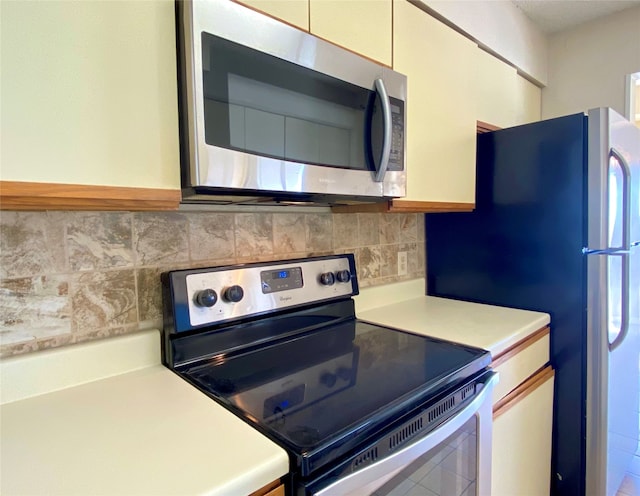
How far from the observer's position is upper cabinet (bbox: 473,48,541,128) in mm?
1762

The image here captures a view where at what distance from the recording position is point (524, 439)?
1.31 metres

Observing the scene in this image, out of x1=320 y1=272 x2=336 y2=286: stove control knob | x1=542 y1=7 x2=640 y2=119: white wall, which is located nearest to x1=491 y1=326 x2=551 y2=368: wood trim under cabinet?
x1=320 y1=272 x2=336 y2=286: stove control knob

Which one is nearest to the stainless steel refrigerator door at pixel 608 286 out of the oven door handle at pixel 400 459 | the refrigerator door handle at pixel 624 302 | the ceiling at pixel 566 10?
the refrigerator door handle at pixel 624 302

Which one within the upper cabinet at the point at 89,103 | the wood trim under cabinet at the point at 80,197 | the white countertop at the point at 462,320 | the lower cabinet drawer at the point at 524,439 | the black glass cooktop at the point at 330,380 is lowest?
the lower cabinet drawer at the point at 524,439

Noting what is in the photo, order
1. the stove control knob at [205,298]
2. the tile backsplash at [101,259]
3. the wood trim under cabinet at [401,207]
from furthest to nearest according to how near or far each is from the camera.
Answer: the wood trim under cabinet at [401,207]
the stove control knob at [205,298]
the tile backsplash at [101,259]

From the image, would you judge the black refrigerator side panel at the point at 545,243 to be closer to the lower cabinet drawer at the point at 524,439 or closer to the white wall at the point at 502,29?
the lower cabinet drawer at the point at 524,439

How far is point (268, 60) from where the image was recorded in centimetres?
87

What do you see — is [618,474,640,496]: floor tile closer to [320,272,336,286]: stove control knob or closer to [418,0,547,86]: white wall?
[320,272,336,286]: stove control knob

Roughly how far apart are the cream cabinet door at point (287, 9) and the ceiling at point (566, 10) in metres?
1.58

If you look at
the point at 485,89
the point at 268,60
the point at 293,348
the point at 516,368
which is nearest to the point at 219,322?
the point at 293,348

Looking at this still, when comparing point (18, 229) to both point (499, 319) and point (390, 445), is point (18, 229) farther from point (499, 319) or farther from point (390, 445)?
point (499, 319)

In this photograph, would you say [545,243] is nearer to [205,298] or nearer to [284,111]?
[284,111]

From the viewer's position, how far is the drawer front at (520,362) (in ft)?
3.94

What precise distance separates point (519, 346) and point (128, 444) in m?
1.18
